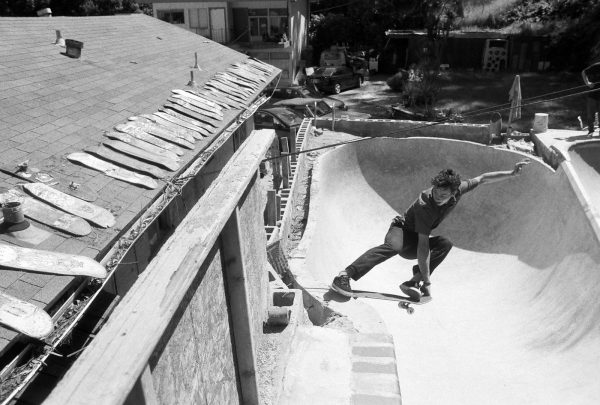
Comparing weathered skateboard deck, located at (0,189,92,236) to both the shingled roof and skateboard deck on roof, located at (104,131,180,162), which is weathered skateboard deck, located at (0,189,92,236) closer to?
the shingled roof

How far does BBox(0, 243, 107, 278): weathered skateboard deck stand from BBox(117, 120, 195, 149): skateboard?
306 centimetres

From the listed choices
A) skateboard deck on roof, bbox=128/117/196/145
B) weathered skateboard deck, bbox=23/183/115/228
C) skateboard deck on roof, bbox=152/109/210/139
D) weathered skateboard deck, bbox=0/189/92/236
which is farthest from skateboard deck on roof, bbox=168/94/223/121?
weathered skateboard deck, bbox=0/189/92/236

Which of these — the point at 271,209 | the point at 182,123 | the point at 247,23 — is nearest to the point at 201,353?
the point at 182,123

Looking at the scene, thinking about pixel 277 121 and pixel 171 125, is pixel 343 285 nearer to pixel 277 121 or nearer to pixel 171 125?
pixel 171 125

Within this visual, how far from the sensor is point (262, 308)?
6883mm

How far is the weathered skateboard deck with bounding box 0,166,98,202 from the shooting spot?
4.48 metres

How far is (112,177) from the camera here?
5.09m

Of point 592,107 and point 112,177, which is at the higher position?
point 112,177

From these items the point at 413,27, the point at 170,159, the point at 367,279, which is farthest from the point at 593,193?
the point at 413,27

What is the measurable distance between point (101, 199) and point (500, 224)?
13.0 metres

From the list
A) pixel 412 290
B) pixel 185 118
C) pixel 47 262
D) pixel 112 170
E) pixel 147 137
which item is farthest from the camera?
pixel 412 290

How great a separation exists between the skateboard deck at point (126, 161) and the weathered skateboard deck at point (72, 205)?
3.45 ft

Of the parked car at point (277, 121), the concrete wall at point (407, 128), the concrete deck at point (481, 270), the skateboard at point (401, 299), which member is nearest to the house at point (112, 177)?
the skateboard at point (401, 299)

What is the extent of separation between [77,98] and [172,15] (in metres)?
29.5
